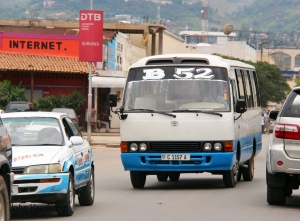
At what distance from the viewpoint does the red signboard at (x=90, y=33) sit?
38250 mm

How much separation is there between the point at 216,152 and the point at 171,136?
0.92 meters

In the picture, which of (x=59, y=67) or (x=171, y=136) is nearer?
(x=171, y=136)

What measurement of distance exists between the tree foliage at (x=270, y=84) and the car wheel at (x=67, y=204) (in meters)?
95.3

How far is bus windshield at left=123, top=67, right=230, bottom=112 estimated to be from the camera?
56.9 feet

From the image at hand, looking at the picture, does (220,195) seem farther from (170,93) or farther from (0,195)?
(0,195)

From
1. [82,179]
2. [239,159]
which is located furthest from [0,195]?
[239,159]

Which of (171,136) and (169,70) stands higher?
A: (169,70)

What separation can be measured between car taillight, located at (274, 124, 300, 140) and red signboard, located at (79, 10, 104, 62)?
1004 inches

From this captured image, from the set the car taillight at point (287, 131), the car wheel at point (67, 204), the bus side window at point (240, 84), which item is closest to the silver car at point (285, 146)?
the car taillight at point (287, 131)

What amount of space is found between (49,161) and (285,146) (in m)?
3.57

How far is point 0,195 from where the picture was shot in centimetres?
904

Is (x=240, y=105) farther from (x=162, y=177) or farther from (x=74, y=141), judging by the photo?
(x=74, y=141)

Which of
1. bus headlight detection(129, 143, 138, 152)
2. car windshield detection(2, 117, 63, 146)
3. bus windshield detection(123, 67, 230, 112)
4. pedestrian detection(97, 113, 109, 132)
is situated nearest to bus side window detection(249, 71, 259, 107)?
bus windshield detection(123, 67, 230, 112)

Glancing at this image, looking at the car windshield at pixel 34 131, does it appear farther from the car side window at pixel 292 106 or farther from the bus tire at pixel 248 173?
the bus tire at pixel 248 173
